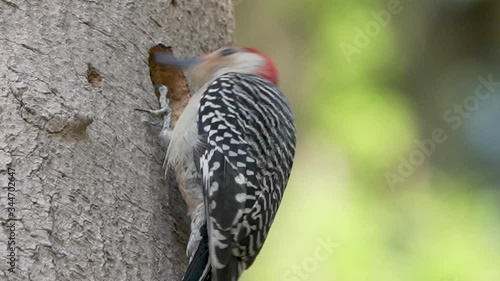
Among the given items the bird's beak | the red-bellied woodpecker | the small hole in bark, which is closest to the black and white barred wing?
the red-bellied woodpecker

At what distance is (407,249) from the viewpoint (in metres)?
4.65

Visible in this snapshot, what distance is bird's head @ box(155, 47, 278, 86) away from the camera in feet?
9.79

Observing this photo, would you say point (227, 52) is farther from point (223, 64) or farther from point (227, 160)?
point (227, 160)

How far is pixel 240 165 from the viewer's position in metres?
2.66

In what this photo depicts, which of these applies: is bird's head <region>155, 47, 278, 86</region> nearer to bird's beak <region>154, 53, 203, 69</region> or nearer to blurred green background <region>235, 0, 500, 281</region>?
bird's beak <region>154, 53, 203, 69</region>

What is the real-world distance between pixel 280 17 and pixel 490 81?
1289 mm

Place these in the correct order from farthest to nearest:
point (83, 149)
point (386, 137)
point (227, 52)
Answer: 1. point (386, 137)
2. point (227, 52)
3. point (83, 149)

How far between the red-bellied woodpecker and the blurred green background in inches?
63.3

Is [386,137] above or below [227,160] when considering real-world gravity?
below

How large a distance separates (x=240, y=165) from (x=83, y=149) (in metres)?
0.48

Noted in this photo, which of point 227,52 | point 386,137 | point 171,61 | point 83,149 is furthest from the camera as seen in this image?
point 386,137

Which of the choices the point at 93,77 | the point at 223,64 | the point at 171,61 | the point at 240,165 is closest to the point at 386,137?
the point at 223,64

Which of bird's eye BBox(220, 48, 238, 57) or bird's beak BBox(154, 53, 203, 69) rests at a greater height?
bird's beak BBox(154, 53, 203, 69)

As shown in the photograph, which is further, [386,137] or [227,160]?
[386,137]
